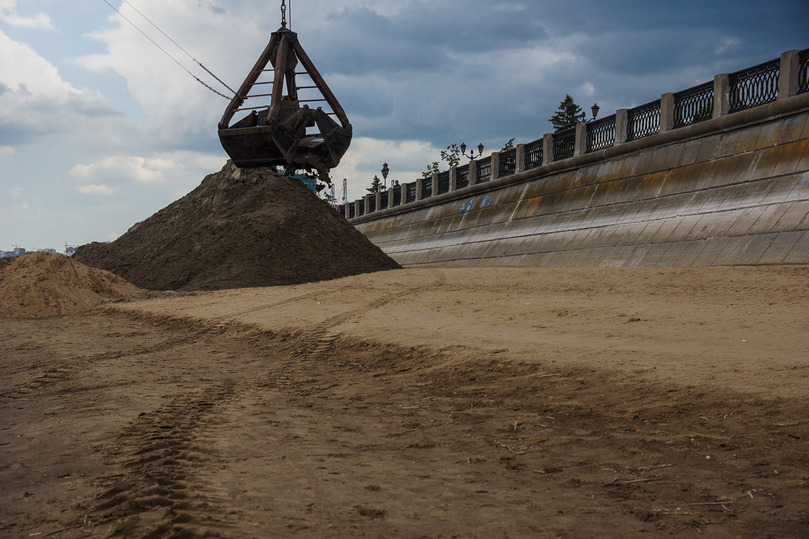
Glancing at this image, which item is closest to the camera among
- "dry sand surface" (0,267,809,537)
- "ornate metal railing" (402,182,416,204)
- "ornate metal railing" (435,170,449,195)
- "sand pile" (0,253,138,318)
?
"dry sand surface" (0,267,809,537)

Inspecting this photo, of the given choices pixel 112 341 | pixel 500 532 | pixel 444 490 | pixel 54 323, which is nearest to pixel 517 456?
pixel 444 490

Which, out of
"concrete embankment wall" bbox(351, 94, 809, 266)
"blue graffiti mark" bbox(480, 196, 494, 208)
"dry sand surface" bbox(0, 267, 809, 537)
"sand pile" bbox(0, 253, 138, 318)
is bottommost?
"dry sand surface" bbox(0, 267, 809, 537)

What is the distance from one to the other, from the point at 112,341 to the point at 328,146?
17.1 ft

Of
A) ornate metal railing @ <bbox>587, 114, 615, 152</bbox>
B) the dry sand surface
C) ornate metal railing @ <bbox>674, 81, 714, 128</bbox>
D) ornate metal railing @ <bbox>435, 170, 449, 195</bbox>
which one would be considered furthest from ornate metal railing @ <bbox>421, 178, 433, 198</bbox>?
the dry sand surface

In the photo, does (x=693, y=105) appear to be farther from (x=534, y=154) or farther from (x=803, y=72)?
(x=534, y=154)

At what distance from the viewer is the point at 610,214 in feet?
65.8

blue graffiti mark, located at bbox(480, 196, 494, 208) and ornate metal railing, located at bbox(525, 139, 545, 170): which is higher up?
ornate metal railing, located at bbox(525, 139, 545, 170)

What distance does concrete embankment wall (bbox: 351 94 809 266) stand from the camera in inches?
576

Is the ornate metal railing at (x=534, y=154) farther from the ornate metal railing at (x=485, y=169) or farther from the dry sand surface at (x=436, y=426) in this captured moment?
the dry sand surface at (x=436, y=426)

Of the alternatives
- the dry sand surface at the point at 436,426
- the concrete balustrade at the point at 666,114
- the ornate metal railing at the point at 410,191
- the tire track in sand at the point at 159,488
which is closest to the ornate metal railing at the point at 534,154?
the concrete balustrade at the point at 666,114

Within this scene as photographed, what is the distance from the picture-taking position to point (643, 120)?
67.0 ft

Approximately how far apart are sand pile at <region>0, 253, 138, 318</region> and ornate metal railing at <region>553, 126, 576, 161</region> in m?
14.7

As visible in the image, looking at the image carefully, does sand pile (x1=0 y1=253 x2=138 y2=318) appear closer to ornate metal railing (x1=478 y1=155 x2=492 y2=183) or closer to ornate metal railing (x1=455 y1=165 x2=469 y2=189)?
ornate metal railing (x1=478 y1=155 x2=492 y2=183)

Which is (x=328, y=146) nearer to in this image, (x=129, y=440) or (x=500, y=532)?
(x=129, y=440)
